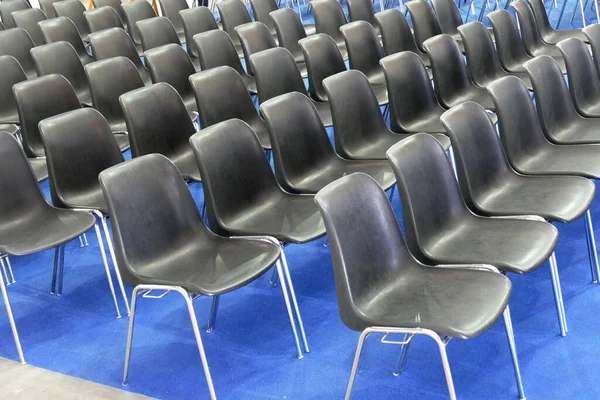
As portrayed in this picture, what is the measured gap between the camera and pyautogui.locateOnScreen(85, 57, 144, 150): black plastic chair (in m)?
5.30

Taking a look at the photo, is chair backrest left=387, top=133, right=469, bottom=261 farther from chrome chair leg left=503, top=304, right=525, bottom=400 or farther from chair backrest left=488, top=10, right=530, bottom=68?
chair backrest left=488, top=10, right=530, bottom=68

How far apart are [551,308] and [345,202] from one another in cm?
128

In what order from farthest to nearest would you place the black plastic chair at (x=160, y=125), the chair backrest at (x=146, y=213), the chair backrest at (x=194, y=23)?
the chair backrest at (x=194, y=23) → the black plastic chair at (x=160, y=125) → the chair backrest at (x=146, y=213)

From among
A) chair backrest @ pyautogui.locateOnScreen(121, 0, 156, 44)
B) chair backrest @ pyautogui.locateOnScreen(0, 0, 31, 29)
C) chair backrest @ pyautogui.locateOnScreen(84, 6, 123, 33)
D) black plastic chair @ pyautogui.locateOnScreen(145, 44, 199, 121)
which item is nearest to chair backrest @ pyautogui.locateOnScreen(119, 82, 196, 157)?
black plastic chair @ pyautogui.locateOnScreen(145, 44, 199, 121)

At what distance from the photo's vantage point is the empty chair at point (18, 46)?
6.90 meters

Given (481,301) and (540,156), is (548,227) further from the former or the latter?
(540,156)

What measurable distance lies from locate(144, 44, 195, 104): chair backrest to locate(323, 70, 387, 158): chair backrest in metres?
1.45

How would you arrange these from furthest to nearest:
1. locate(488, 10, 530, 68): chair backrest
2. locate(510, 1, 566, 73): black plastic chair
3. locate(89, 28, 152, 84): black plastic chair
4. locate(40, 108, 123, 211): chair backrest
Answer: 1. locate(89, 28, 152, 84): black plastic chair
2. locate(510, 1, 566, 73): black plastic chair
3. locate(488, 10, 530, 68): chair backrest
4. locate(40, 108, 123, 211): chair backrest

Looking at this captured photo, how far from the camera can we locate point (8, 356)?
148 inches

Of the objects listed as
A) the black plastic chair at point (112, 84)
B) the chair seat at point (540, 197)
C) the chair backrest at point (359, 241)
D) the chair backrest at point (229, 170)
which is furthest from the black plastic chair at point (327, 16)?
the chair backrest at point (359, 241)

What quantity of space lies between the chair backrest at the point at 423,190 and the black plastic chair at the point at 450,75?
5.45ft

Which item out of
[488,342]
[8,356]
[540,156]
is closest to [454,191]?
[488,342]

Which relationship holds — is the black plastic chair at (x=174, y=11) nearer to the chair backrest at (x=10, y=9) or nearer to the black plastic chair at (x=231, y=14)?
the black plastic chair at (x=231, y=14)

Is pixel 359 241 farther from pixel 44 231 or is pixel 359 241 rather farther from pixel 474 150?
pixel 44 231
